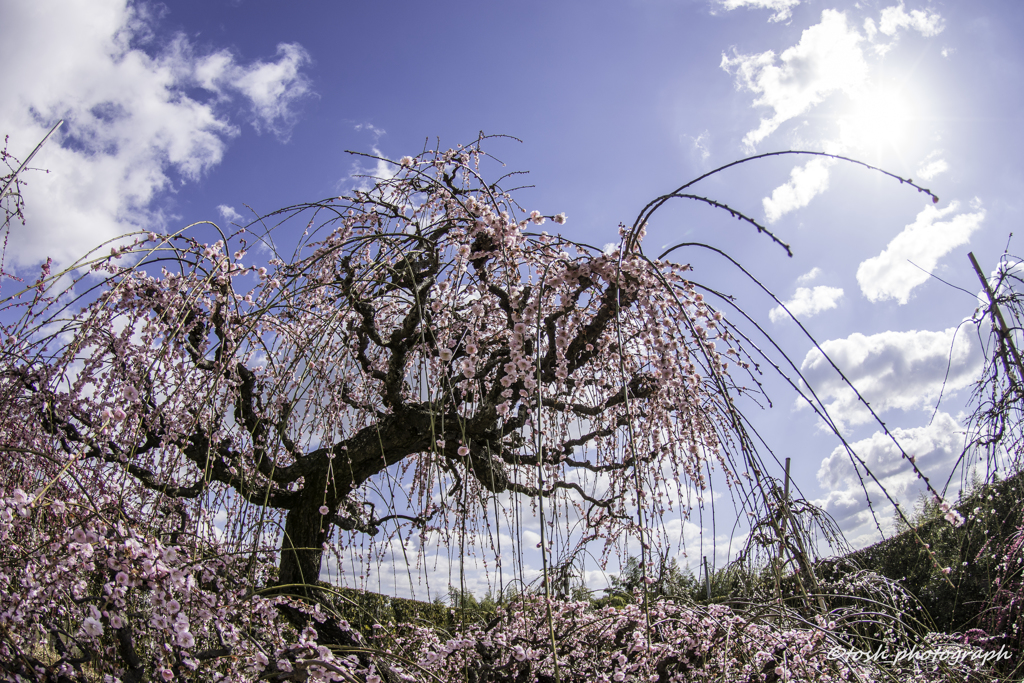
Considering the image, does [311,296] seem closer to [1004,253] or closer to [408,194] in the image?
[408,194]

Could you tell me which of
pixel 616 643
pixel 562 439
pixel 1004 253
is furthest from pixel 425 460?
pixel 1004 253

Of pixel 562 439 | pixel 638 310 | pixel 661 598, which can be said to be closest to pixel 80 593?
pixel 562 439

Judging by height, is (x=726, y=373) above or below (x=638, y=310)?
below

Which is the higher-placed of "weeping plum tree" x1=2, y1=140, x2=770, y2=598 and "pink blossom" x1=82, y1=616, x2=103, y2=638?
"weeping plum tree" x1=2, y1=140, x2=770, y2=598

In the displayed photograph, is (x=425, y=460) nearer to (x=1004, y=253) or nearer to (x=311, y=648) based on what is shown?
(x=311, y=648)

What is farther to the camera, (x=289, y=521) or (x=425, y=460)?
(x=289, y=521)

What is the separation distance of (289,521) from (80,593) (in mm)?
2141

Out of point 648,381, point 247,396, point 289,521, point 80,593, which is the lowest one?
point 80,593

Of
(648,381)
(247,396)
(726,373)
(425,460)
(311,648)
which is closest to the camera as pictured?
(311,648)

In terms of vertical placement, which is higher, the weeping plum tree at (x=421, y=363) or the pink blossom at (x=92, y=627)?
the weeping plum tree at (x=421, y=363)

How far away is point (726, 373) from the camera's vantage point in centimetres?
192

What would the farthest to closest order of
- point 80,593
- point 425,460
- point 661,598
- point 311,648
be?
point 661,598, point 425,460, point 80,593, point 311,648

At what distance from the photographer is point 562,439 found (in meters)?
2.47

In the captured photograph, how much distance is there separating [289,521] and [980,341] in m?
4.08
